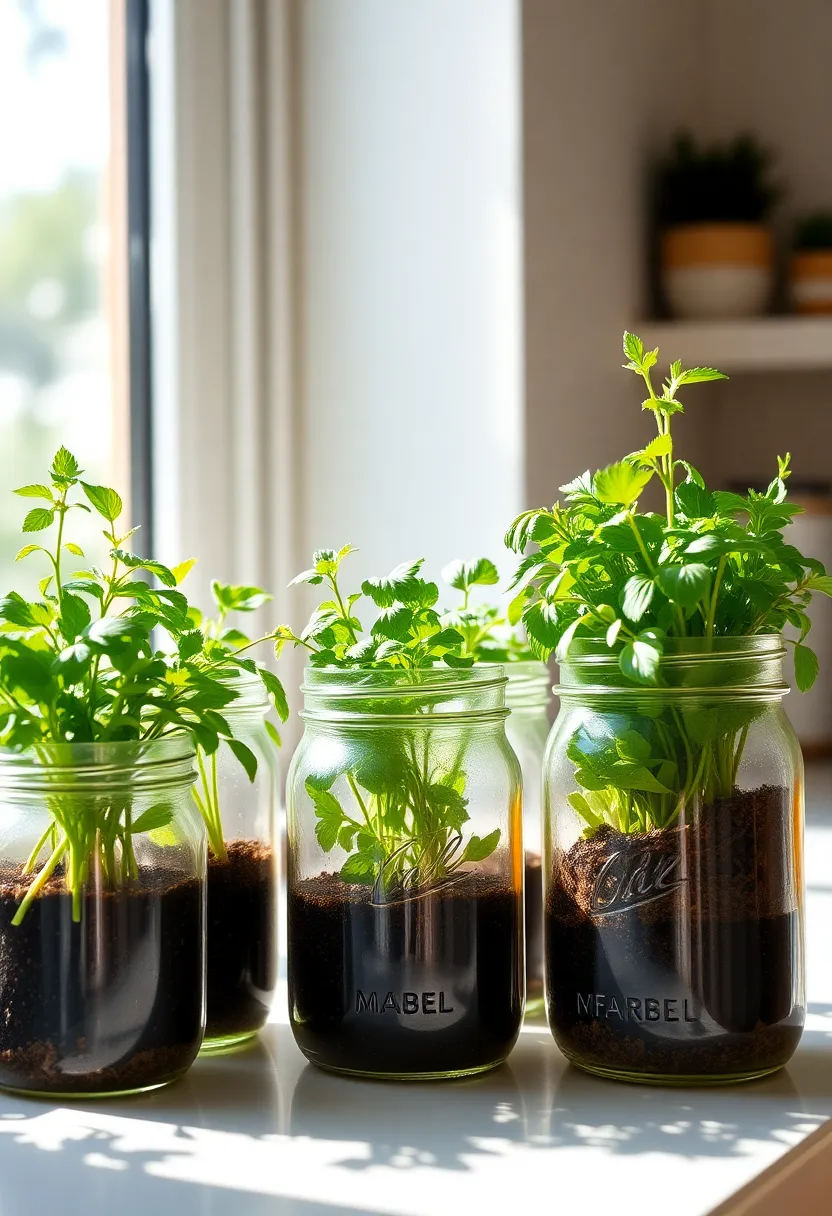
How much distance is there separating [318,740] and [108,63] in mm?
967

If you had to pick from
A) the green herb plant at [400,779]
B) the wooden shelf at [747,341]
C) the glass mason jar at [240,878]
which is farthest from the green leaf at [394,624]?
the wooden shelf at [747,341]

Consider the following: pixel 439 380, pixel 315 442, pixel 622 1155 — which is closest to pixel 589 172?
pixel 439 380

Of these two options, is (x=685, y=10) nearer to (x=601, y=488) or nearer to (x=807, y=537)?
(x=807, y=537)

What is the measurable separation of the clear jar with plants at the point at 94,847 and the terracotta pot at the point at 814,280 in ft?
3.93

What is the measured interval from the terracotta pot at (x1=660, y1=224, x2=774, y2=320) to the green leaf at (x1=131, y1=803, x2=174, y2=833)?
1192 millimetres

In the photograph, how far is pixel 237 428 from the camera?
1.51 meters

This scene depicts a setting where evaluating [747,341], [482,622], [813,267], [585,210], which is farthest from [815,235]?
[482,622]

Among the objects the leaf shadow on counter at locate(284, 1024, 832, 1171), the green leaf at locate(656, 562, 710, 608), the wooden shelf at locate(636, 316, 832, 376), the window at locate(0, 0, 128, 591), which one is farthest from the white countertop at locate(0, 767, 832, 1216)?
the wooden shelf at locate(636, 316, 832, 376)

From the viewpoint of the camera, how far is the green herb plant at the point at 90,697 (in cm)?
59

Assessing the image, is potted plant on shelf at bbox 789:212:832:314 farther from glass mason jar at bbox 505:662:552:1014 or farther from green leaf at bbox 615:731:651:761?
green leaf at bbox 615:731:651:761

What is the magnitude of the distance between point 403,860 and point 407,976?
5 cm

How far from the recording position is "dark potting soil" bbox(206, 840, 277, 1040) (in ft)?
2.36

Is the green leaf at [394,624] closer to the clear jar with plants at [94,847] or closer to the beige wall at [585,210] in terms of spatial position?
the clear jar with plants at [94,847]

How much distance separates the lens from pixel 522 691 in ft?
2.68
